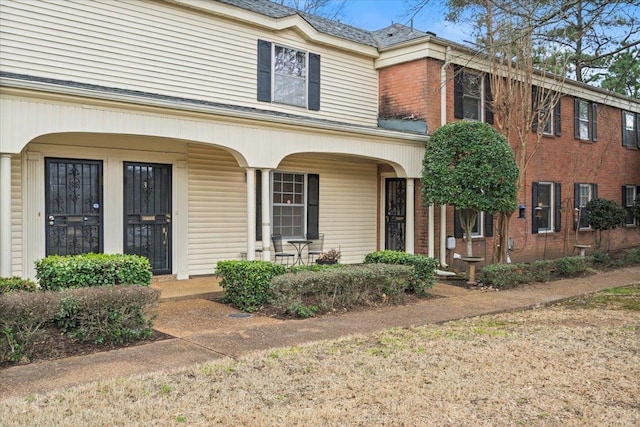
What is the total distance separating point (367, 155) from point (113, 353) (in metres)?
7.12

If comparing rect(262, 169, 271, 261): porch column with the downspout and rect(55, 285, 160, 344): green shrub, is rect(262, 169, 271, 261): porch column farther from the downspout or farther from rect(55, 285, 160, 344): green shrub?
the downspout

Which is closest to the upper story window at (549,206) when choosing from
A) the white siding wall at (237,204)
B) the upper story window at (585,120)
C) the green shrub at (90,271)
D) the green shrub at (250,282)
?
the upper story window at (585,120)

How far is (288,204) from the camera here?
484 inches

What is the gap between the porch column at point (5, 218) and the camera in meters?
6.93

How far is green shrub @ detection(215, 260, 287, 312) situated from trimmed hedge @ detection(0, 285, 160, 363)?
1.99m

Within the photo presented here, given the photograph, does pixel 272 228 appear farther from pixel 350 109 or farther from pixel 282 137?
pixel 350 109

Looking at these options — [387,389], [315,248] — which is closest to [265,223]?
[315,248]

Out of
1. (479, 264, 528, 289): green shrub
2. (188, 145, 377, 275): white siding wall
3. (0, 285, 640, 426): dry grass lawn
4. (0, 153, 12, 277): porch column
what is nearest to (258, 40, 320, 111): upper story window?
(188, 145, 377, 275): white siding wall

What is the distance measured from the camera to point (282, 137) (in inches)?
391

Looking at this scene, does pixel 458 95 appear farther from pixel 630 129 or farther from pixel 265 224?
pixel 630 129

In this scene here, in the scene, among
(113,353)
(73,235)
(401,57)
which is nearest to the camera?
(113,353)

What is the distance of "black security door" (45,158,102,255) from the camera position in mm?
8844

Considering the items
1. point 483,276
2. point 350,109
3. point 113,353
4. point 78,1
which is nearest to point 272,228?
point 350,109

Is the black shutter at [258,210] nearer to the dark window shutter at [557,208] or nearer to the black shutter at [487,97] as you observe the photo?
the black shutter at [487,97]
